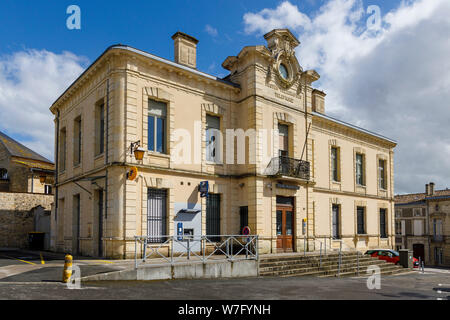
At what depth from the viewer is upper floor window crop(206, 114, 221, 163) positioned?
1802cm

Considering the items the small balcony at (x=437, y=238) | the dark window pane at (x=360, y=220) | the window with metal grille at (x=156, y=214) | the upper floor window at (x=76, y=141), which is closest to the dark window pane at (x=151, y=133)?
the window with metal grille at (x=156, y=214)

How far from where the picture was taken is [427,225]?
44438mm

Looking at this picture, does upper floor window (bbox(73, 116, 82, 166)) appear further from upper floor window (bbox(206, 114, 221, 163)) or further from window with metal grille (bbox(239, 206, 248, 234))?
window with metal grille (bbox(239, 206, 248, 234))

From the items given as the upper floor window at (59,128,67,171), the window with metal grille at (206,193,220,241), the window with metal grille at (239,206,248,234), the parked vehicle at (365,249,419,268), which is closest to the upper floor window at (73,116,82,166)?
the upper floor window at (59,128,67,171)

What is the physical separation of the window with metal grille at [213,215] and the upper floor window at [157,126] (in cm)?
312

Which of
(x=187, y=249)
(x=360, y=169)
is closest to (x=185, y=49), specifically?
Answer: (x=187, y=249)

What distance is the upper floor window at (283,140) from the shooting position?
1992cm

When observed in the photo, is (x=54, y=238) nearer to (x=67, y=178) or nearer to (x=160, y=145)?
(x=67, y=178)

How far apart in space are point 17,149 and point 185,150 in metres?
23.3

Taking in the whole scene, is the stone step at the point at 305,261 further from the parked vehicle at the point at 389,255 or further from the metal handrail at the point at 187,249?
the parked vehicle at the point at 389,255

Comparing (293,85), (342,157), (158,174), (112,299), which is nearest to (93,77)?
(158,174)

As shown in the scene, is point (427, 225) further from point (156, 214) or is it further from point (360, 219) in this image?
point (156, 214)

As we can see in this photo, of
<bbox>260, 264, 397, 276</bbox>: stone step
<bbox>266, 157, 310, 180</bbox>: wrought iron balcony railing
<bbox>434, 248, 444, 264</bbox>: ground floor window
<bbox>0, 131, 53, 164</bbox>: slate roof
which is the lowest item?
<bbox>434, 248, 444, 264</bbox>: ground floor window

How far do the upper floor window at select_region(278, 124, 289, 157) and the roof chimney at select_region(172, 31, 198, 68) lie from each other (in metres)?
5.24
